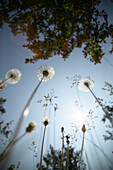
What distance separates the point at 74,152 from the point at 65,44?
2109cm

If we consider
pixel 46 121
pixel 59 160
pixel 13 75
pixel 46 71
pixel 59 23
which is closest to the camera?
pixel 59 23

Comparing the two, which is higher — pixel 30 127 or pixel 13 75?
pixel 13 75

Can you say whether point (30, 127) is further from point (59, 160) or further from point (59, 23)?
point (59, 160)

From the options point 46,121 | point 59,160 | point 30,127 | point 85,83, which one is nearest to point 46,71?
point 85,83

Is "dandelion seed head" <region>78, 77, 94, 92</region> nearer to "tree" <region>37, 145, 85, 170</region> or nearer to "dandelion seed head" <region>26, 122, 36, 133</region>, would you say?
"dandelion seed head" <region>26, 122, 36, 133</region>

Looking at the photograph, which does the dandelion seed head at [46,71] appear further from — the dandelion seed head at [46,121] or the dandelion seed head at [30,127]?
the dandelion seed head at [46,121]

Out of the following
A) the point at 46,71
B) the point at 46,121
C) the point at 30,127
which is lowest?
the point at 30,127

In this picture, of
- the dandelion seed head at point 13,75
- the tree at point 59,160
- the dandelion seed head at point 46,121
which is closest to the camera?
the dandelion seed head at point 13,75

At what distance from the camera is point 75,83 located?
668 cm

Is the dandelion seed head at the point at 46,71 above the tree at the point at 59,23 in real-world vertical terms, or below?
above

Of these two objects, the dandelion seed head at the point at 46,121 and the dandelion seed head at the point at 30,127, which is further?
the dandelion seed head at the point at 46,121

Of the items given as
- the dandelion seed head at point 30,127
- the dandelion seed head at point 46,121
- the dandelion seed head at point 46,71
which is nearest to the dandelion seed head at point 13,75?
the dandelion seed head at point 46,71

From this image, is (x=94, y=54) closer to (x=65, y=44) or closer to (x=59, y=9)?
(x=65, y=44)

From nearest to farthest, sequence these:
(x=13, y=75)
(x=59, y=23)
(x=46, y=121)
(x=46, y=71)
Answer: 1. (x=59, y=23)
2. (x=46, y=71)
3. (x=13, y=75)
4. (x=46, y=121)
